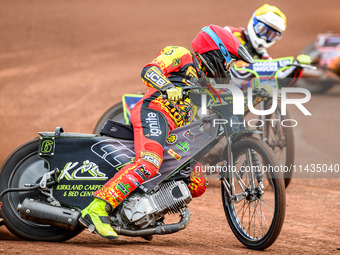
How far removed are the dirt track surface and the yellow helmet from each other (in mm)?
2186

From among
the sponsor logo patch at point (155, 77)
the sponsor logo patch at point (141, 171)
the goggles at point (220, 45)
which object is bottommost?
the sponsor logo patch at point (141, 171)

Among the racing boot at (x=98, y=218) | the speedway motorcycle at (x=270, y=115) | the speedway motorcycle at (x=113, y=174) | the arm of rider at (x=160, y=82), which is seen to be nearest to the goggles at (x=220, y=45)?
the speedway motorcycle at (x=113, y=174)

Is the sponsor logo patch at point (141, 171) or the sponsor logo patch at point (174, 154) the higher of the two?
the sponsor logo patch at point (174, 154)

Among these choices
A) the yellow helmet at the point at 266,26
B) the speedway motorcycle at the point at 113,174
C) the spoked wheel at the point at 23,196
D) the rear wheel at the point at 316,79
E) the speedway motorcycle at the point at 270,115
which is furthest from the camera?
the rear wheel at the point at 316,79

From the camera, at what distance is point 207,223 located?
23.6ft

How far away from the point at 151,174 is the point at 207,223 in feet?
5.34

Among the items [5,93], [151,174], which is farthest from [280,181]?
[5,93]

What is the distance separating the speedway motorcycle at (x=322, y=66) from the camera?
17750 millimetres

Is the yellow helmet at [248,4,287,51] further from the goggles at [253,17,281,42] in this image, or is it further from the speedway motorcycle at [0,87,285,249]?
the speedway motorcycle at [0,87,285,249]

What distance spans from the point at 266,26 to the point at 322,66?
8930 millimetres

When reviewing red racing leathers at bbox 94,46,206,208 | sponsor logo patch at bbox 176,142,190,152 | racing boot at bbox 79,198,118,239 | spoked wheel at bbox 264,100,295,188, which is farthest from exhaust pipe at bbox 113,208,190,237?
spoked wheel at bbox 264,100,295,188

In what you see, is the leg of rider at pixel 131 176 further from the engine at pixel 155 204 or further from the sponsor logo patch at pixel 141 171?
the engine at pixel 155 204

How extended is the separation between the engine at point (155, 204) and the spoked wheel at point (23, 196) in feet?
1.69

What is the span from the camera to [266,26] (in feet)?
30.6
